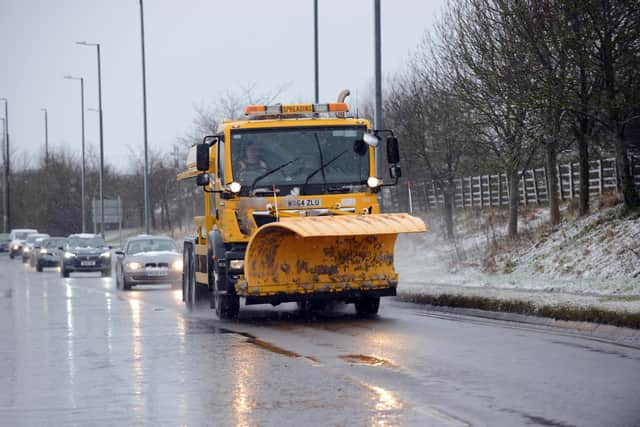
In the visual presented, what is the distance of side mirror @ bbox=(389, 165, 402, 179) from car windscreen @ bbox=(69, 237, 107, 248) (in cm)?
2642

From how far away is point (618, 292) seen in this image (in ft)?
69.0

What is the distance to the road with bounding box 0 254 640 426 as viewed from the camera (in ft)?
29.1

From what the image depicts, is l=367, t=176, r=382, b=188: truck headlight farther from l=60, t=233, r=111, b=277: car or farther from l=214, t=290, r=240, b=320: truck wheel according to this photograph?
l=60, t=233, r=111, b=277: car

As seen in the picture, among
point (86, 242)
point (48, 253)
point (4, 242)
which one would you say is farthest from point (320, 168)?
point (4, 242)

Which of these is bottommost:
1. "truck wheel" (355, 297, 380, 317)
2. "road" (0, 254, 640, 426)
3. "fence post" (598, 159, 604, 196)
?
"road" (0, 254, 640, 426)

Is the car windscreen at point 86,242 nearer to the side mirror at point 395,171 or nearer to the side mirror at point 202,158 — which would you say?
the side mirror at point 202,158

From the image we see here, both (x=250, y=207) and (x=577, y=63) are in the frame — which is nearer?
(x=250, y=207)

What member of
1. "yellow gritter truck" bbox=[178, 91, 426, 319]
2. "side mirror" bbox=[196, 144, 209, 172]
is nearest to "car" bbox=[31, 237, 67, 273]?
"yellow gritter truck" bbox=[178, 91, 426, 319]

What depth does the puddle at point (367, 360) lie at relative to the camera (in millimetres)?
11946

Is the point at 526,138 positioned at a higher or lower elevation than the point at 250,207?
higher

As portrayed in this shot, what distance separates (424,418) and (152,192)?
8026 centimetres

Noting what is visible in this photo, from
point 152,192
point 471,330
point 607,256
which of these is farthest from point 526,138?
point 152,192

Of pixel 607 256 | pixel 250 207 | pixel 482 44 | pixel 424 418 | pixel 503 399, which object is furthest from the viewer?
pixel 482 44

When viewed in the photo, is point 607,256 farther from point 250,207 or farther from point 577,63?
point 250,207
